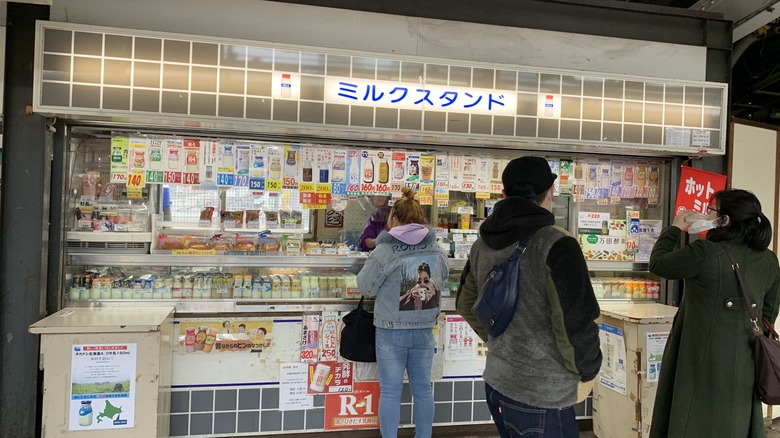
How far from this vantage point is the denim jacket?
3.34 meters

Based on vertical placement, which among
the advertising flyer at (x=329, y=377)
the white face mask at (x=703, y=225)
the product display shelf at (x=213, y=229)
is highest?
the white face mask at (x=703, y=225)

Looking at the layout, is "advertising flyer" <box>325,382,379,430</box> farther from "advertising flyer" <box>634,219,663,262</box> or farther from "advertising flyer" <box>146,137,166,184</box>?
"advertising flyer" <box>634,219,663,262</box>

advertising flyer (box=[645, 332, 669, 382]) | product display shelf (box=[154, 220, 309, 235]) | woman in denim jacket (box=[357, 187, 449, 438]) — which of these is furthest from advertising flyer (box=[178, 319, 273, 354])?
advertising flyer (box=[645, 332, 669, 382])

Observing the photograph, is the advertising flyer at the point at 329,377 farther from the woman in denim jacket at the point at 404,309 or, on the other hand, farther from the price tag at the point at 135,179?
the price tag at the point at 135,179

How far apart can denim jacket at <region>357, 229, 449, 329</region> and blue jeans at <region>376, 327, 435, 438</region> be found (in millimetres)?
85

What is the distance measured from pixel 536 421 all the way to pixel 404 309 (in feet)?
4.92

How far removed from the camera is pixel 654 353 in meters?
3.73

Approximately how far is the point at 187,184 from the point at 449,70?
7.08 feet

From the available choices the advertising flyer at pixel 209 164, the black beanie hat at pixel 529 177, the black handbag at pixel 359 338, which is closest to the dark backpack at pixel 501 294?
the black beanie hat at pixel 529 177

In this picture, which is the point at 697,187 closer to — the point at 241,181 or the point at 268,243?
the point at 268,243

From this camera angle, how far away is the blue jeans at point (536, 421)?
191 centimetres

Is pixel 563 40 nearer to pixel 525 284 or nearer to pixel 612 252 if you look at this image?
pixel 612 252

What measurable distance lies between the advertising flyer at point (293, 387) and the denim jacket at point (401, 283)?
35.0 inches

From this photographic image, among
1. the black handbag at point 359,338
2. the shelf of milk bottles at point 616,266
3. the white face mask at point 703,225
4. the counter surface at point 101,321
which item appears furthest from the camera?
the shelf of milk bottles at point 616,266
